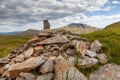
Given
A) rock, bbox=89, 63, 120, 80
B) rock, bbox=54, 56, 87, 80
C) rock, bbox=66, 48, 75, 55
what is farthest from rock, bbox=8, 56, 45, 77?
rock, bbox=89, 63, 120, 80

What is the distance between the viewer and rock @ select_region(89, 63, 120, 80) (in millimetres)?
16031

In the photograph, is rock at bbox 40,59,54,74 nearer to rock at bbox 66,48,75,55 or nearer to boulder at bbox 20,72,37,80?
boulder at bbox 20,72,37,80

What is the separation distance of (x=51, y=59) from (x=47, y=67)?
3.04ft

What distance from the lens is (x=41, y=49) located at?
1970 cm

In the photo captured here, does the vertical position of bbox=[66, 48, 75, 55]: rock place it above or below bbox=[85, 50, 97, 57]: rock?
above

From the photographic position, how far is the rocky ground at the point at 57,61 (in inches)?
622

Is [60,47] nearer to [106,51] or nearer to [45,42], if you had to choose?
[45,42]

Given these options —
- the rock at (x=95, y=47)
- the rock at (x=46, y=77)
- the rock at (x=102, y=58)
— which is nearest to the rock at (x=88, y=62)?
the rock at (x=102, y=58)

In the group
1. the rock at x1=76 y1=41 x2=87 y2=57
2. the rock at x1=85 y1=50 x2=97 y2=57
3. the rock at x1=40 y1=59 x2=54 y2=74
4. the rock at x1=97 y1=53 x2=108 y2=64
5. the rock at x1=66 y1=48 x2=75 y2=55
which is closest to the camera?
the rock at x1=40 y1=59 x2=54 y2=74

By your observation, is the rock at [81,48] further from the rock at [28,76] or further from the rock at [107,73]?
the rock at [28,76]

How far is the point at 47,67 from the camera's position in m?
16.5

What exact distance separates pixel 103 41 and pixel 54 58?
23.1 ft

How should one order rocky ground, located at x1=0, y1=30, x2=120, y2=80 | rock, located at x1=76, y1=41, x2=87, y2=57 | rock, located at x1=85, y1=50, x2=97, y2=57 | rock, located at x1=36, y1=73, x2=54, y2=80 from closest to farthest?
1. rock, located at x1=36, y1=73, x2=54, y2=80
2. rocky ground, located at x1=0, y1=30, x2=120, y2=80
3. rock, located at x1=76, y1=41, x2=87, y2=57
4. rock, located at x1=85, y1=50, x2=97, y2=57

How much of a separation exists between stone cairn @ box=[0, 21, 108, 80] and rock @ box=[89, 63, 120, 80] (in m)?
0.87
